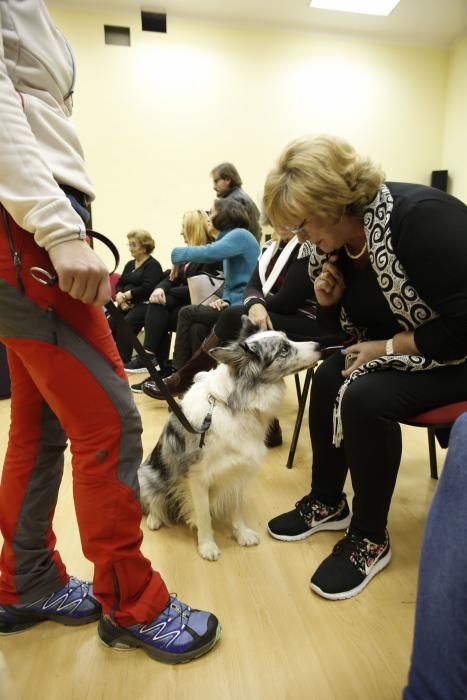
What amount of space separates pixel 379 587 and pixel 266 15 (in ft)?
19.2

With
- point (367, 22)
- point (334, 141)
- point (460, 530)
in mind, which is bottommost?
point (460, 530)

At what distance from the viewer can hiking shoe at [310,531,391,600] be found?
135 centimetres

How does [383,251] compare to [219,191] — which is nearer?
[383,251]

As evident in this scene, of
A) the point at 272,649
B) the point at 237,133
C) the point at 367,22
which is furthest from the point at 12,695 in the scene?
the point at 367,22

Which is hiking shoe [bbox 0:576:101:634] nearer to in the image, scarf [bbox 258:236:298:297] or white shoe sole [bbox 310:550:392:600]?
white shoe sole [bbox 310:550:392:600]

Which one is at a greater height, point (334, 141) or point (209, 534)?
point (334, 141)

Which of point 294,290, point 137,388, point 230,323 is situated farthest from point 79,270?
point 137,388

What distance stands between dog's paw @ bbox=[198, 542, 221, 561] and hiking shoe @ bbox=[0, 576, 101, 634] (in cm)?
42

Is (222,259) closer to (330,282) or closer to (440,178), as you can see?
(330,282)

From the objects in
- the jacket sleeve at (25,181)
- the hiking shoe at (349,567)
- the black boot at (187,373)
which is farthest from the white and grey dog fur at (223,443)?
the black boot at (187,373)

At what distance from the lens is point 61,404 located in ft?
3.07

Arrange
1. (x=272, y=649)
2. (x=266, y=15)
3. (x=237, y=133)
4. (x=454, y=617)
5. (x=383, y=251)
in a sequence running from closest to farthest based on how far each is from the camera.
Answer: (x=454, y=617) → (x=272, y=649) → (x=383, y=251) → (x=266, y=15) → (x=237, y=133)

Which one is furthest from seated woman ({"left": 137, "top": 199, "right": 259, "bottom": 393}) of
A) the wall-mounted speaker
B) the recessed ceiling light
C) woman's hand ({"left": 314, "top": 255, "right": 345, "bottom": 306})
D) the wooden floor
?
the wall-mounted speaker

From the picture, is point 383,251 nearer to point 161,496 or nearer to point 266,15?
point 161,496
